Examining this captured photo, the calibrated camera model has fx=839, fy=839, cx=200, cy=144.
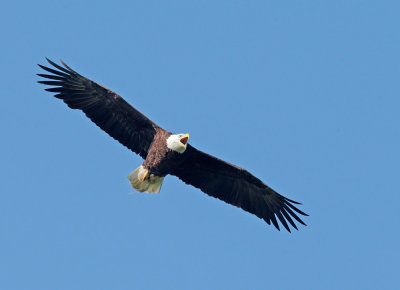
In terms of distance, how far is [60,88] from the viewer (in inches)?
679

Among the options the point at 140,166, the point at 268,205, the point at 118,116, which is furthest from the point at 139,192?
the point at 268,205

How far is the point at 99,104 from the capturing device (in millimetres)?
17297

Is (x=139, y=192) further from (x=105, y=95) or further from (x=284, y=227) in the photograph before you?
(x=284, y=227)

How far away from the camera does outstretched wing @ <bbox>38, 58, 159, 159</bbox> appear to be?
17219 millimetres

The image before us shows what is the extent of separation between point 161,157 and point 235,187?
81.2 inches

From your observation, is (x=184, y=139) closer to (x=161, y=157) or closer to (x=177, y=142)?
(x=177, y=142)

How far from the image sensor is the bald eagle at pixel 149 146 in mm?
17188

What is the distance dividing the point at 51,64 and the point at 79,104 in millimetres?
1023

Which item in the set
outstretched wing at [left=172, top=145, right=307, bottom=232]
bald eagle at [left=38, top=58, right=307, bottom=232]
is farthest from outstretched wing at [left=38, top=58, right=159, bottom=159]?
outstretched wing at [left=172, top=145, right=307, bottom=232]

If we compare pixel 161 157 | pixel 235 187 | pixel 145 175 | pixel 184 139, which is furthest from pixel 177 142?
pixel 235 187

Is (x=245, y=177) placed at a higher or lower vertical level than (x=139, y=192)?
higher

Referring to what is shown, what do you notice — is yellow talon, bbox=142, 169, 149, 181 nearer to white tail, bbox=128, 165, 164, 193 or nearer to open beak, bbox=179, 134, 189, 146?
white tail, bbox=128, 165, 164, 193

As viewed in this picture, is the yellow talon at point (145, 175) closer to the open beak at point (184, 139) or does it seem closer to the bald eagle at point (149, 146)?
the bald eagle at point (149, 146)

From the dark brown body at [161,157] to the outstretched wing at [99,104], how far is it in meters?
0.23
